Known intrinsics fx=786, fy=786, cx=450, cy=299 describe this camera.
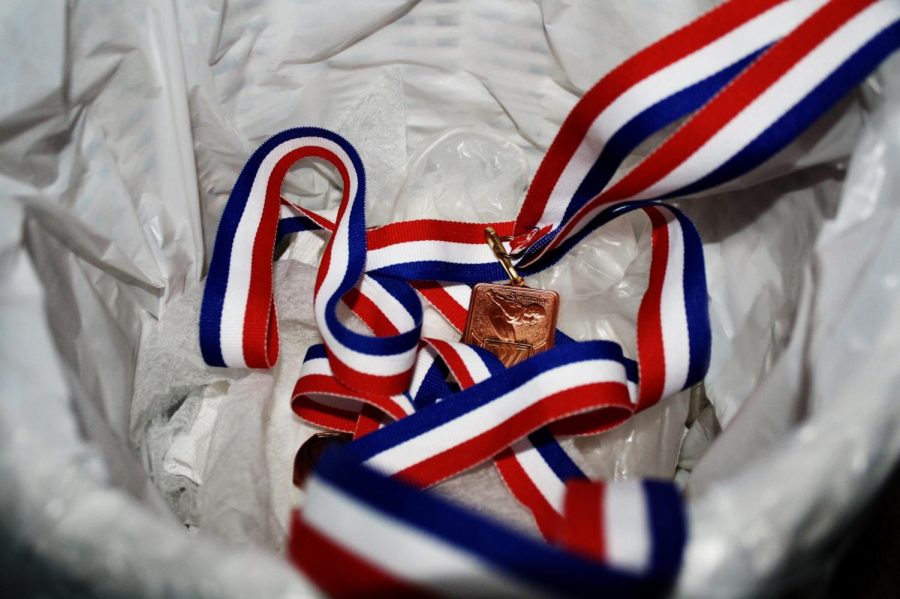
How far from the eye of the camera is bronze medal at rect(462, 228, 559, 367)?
544mm

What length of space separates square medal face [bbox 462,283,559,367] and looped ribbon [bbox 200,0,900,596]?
2 cm

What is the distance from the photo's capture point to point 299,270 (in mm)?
583

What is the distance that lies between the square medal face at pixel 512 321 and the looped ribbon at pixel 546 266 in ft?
0.08

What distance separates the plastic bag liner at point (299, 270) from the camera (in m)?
0.29

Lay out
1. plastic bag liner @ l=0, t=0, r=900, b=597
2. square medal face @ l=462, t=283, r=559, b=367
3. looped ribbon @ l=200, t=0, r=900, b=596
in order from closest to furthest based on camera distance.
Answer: plastic bag liner @ l=0, t=0, r=900, b=597, looped ribbon @ l=200, t=0, r=900, b=596, square medal face @ l=462, t=283, r=559, b=367

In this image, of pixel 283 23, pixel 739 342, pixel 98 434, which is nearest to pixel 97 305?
pixel 98 434

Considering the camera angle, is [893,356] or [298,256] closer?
[893,356]

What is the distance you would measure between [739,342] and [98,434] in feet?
1.28

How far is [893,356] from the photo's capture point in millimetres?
301

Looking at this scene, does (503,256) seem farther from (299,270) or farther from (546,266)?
(299,270)

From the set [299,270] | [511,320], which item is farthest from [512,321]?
[299,270]

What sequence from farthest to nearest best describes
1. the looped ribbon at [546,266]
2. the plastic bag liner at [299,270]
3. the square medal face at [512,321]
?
the square medal face at [512,321]
the looped ribbon at [546,266]
the plastic bag liner at [299,270]

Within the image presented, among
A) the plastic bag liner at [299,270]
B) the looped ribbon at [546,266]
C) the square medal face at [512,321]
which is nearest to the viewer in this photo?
the plastic bag liner at [299,270]

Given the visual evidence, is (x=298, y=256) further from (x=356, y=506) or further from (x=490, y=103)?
(x=356, y=506)
